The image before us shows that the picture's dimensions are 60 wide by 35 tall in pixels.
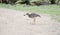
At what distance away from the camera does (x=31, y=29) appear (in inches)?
372

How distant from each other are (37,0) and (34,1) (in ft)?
4.14

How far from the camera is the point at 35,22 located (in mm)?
11227

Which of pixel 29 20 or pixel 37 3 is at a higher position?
pixel 29 20

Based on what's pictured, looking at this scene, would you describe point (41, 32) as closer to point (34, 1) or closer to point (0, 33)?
point (0, 33)

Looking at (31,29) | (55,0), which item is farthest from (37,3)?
(31,29)

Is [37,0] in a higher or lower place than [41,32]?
lower

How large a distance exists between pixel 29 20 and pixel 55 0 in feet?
56.1

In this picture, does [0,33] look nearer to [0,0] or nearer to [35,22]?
[35,22]

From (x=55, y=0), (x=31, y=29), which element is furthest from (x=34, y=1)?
(x=31, y=29)

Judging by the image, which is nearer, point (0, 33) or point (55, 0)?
point (0, 33)

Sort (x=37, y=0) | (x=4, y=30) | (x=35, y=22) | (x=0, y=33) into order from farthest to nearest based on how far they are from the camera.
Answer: (x=37, y=0) → (x=35, y=22) → (x=4, y=30) → (x=0, y=33)

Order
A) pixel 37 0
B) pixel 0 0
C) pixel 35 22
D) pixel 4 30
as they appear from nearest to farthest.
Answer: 1. pixel 4 30
2. pixel 35 22
3. pixel 0 0
4. pixel 37 0

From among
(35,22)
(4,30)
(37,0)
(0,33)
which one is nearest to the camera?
(0,33)

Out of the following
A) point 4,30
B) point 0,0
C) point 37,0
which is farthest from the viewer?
point 37,0
